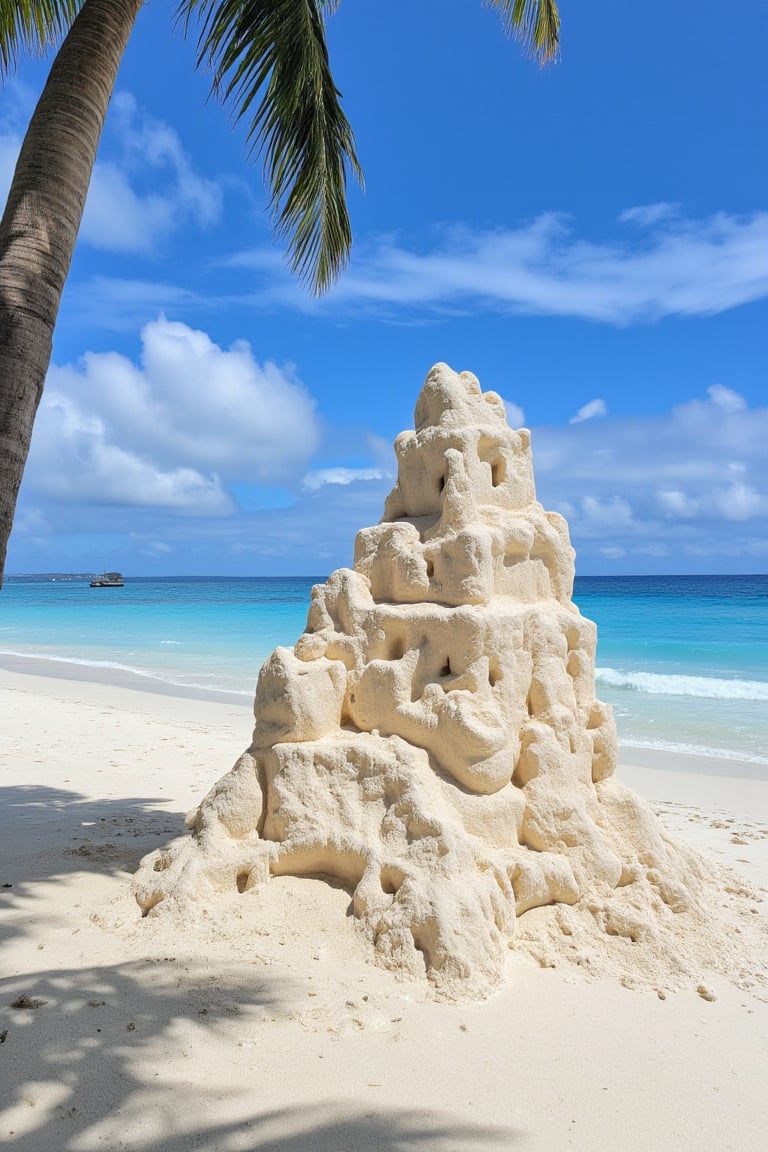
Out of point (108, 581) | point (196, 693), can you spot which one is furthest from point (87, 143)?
point (108, 581)

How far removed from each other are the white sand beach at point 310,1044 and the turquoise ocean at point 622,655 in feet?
25.1

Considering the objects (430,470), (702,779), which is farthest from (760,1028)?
(702,779)

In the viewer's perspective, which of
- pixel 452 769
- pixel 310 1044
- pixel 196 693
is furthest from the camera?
pixel 196 693

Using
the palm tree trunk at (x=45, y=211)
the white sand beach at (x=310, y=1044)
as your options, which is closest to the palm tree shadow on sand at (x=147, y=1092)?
the white sand beach at (x=310, y=1044)

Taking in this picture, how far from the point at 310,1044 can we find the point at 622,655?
21.7 meters

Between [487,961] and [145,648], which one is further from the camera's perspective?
[145,648]

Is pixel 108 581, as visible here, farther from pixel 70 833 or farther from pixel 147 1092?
pixel 147 1092

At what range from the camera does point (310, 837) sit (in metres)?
4.18

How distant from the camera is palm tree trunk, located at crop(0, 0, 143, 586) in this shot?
338cm

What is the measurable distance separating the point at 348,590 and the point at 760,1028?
117 inches

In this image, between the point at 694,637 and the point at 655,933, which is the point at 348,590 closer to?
the point at 655,933

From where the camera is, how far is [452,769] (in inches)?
168

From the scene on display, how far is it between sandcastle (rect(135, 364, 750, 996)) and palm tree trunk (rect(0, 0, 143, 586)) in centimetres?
190

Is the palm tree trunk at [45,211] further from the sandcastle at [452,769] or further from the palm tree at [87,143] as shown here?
the sandcastle at [452,769]
